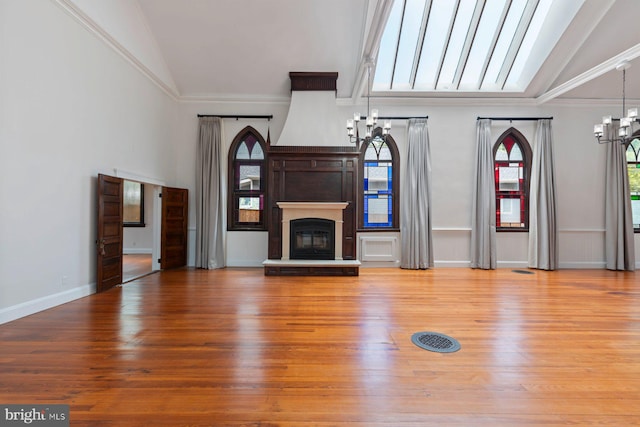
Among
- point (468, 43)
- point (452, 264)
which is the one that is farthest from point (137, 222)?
point (468, 43)

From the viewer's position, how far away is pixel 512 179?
6.70 m

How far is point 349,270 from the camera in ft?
18.6

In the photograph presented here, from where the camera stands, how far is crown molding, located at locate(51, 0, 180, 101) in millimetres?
3797

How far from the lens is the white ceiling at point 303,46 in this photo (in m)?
5.02

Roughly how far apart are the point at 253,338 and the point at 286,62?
17.8 feet

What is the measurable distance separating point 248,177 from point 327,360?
517 cm

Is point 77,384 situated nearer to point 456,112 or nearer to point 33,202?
point 33,202

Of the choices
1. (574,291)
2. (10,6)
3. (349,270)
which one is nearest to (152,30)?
(10,6)

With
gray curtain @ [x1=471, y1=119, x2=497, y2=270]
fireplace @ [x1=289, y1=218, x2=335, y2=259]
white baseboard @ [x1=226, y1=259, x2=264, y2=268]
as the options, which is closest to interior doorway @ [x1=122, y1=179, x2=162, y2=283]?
white baseboard @ [x1=226, y1=259, x2=264, y2=268]

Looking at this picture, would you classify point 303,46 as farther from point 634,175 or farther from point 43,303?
point 634,175

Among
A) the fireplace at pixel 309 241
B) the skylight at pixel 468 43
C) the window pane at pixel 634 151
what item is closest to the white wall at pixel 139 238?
the fireplace at pixel 309 241

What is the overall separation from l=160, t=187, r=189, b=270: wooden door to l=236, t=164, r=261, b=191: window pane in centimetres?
124

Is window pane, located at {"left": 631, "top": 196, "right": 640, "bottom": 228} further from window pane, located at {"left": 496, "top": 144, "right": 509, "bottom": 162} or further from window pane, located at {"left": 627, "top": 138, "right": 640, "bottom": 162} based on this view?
window pane, located at {"left": 496, "top": 144, "right": 509, "bottom": 162}

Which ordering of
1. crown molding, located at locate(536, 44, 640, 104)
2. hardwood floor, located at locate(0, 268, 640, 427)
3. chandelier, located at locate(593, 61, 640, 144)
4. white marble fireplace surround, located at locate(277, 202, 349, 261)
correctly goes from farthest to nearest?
white marble fireplace surround, located at locate(277, 202, 349, 261), crown molding, located at locate(536, 44, 640, 104), chandelier, located at locate(593, 61, 640, 144), hardwood floor, located at locate(0, 268, 640, 427)
